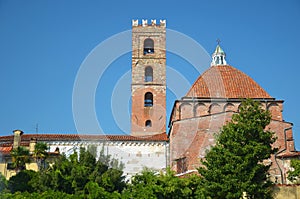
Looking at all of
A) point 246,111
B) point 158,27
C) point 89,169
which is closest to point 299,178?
point 246,111

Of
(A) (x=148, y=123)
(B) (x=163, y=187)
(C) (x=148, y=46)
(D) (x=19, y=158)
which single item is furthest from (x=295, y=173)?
(C) (x=148, y=46)

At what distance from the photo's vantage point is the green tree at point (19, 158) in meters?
27.0

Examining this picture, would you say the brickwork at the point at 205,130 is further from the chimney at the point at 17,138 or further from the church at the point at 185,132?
the chimney at the point at 17,138

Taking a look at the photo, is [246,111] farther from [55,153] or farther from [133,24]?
[133,24]

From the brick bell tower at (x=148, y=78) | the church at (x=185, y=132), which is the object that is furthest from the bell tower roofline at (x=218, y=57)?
the brick bell tower at (x=148, y=78)

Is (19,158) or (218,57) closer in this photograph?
(19,158)

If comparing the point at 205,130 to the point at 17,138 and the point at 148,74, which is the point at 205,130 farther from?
the point at 148,74

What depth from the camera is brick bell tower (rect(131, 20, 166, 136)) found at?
37.8 meters

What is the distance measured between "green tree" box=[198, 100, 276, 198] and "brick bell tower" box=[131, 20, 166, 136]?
62.2ft

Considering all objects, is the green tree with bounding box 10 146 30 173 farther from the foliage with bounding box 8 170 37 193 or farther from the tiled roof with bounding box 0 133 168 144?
the tiled roof with bounding box 0 133 168 144

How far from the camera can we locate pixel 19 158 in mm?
27062

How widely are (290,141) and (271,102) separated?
3915mm

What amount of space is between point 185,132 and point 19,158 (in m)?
10.3

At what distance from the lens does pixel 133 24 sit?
41312 millimetres
